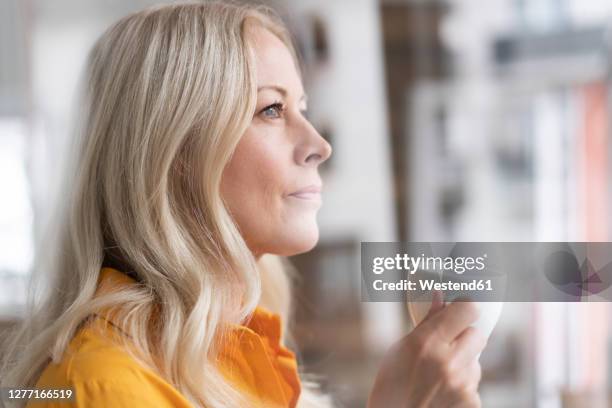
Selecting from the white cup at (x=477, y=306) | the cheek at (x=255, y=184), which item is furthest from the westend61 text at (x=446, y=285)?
the cheek at (x=255, y=184)

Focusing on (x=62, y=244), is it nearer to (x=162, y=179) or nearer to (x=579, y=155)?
(x=162, y=179)

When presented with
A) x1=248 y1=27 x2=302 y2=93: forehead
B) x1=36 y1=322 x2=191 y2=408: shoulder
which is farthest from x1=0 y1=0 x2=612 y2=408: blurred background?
x1=36 y1=322 x2=191 y2=408: shoulder

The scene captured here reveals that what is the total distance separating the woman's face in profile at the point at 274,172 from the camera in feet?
1.91

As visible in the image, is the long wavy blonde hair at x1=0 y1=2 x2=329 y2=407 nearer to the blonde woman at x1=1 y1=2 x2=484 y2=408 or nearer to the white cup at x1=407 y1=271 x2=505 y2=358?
the blonde woman at x1=1 y1=2 x2=484 y2=408

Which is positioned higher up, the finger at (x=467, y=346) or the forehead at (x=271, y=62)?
the forehead at (x=271, y=62)

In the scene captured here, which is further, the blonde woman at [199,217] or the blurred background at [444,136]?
the blurred background at [444,136]

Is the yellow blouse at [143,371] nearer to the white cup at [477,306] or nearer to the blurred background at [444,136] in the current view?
the white cup at [477,306]

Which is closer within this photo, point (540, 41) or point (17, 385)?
point (17, 385)

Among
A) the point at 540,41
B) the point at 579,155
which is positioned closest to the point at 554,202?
the point at 579,155

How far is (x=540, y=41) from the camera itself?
179 cm

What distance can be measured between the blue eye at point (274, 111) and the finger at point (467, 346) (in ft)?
0.74

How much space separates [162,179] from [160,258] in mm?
63

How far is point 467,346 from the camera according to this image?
21.6 inches

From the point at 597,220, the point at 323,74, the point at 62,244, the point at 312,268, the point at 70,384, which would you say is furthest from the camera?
the point at 312,268
